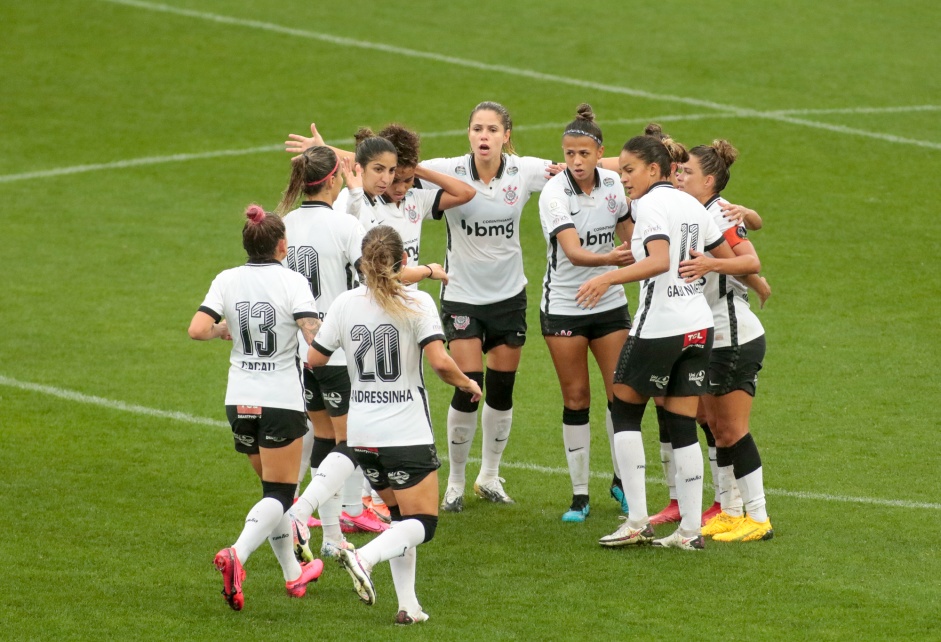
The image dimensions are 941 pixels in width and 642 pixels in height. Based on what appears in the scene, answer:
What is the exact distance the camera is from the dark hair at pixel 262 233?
645cm

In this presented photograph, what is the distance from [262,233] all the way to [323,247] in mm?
781

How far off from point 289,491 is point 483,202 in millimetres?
2573

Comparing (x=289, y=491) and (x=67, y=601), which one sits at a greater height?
(x=289, y=491)

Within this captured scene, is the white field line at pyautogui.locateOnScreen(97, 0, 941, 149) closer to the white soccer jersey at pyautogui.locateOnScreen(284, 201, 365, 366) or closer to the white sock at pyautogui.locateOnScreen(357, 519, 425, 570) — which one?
the white soccer jersey at pyautogui.locateOnScreen(284, 201, 365, 366)

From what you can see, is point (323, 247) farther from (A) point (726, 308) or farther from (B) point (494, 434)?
(A) point (726, 308)

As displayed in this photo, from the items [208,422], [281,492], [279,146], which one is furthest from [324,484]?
[279,146]

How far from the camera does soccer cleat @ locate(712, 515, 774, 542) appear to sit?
741cm

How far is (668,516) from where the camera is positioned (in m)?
7.93

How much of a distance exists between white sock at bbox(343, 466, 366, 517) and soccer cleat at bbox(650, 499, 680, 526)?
70.0 inches

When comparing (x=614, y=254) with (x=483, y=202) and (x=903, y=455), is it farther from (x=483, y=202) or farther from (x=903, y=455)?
(x=903, y=455)

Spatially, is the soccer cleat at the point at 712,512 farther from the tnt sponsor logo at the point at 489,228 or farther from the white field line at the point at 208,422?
the tnt sponsor logo at the point at 489,228

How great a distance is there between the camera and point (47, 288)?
13422 mm

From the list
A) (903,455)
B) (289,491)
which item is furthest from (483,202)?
(903,455)

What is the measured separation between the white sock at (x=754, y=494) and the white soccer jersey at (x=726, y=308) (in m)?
0.76
